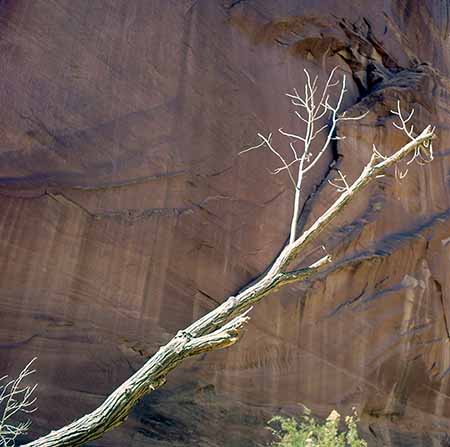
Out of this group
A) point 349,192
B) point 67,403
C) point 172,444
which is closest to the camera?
point 349,192

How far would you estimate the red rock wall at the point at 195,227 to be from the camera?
7.25m

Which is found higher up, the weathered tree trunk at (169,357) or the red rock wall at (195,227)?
the red rock wall at (195,227)

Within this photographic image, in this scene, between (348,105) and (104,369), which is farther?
(348,105)

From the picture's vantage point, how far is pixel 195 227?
8391 mm

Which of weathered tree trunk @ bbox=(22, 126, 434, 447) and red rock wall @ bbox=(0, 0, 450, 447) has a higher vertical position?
red rock wall @ bbox=(0, 0, 450, 447)

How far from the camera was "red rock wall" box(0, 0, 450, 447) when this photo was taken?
7250 millimetres

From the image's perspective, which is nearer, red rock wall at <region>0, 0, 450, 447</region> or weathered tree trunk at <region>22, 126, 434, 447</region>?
weathered tree trunk at <region>22, 126, 434, 447</region>

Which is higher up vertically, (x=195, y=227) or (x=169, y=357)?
(x=195, y=227)

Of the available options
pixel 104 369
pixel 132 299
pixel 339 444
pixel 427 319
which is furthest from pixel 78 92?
pixel 427 319

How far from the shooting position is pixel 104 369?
7305 mm

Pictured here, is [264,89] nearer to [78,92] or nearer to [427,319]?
[78,92]

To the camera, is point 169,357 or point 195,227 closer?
point 169,357

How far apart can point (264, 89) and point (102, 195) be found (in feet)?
11.9

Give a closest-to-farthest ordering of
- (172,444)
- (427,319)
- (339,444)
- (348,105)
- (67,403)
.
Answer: (339,444), (67,403), (172,444), (427,319), (348,105)
